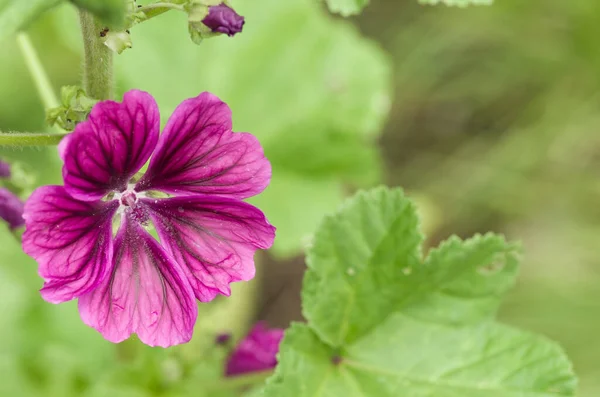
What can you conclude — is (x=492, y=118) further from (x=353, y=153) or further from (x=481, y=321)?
(x=481, y=321)

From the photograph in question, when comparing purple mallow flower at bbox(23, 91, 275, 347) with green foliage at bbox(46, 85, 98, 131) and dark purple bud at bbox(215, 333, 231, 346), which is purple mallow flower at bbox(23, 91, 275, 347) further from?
dark purple bud at bbox(215, 333, 231, 346)

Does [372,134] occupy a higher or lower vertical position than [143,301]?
higher

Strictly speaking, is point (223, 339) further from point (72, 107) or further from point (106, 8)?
point (106, 8)

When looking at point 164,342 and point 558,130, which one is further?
point 558,130

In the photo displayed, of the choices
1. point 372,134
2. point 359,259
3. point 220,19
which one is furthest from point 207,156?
point 372,134

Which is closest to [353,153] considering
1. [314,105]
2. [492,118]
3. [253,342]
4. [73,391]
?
[314,105]

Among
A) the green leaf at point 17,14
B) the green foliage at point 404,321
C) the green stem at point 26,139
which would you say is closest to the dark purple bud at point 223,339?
the green foliage at point 404,321
